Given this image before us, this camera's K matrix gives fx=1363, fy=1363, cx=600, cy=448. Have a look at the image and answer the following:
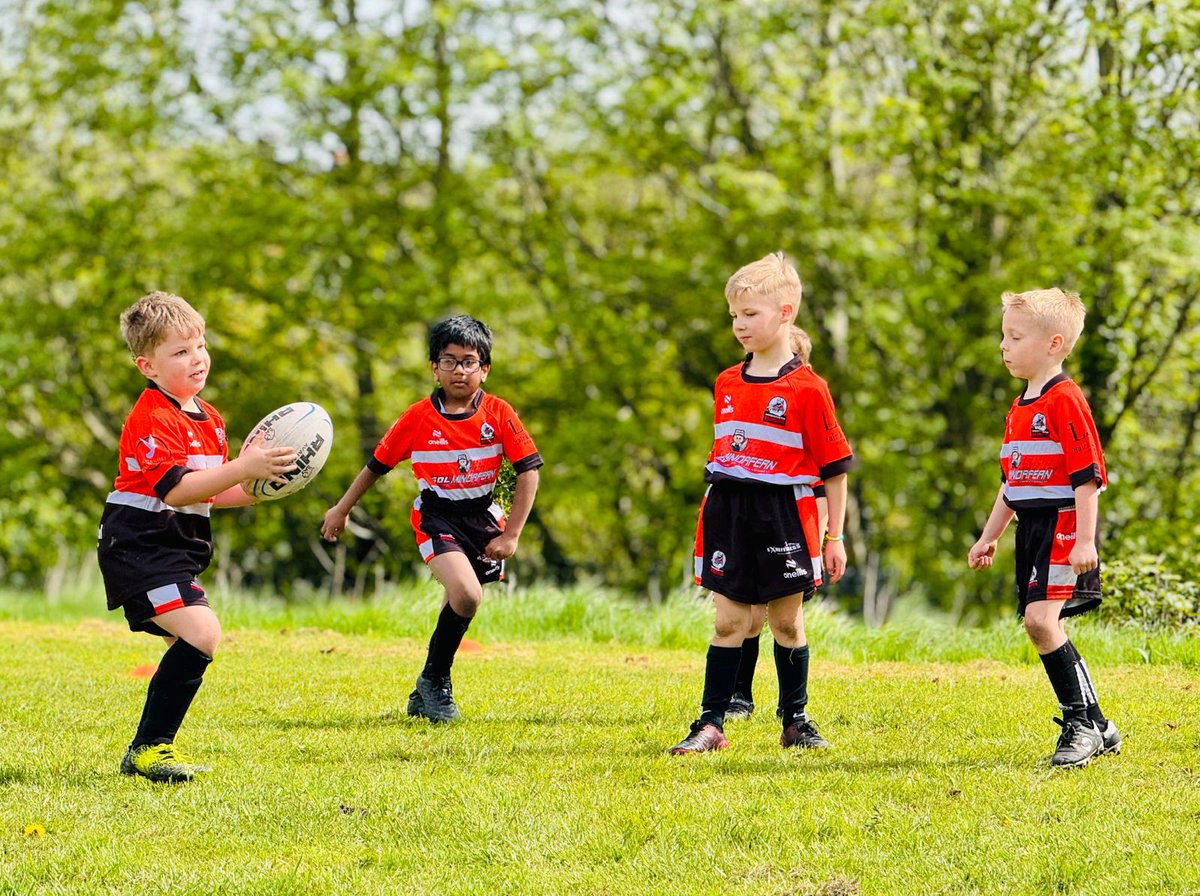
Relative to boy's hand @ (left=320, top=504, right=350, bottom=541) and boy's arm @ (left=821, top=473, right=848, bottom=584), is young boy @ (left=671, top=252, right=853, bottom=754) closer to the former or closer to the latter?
boy's arm @ (left=821, top=473, right=848, bottom=584)

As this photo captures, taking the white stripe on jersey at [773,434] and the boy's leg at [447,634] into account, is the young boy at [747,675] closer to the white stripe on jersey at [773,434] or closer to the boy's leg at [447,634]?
the white stripe on jersey at [773,434]

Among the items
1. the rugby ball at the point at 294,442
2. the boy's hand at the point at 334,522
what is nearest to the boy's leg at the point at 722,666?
the rugby ball at the point at 294,442

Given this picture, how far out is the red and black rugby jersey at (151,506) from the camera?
488cm

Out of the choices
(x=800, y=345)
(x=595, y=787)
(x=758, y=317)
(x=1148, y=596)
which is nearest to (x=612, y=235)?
(x=1148, y=596)

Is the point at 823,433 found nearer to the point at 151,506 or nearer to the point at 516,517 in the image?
the point at 516,517

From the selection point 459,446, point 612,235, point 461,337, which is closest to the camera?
point 461,337

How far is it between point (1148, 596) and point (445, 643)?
17.3 feet

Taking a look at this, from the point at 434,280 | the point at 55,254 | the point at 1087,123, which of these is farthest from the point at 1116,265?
the point at 55,254

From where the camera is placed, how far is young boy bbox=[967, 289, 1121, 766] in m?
5.02

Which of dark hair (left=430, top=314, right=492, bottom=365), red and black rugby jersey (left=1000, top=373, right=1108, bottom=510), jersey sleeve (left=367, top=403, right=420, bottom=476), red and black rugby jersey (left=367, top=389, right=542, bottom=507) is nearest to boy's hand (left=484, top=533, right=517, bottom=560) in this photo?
red and black rugby jersey (left=367, top=389, right=542, bottom=507)

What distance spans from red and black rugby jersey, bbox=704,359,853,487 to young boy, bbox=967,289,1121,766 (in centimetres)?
69

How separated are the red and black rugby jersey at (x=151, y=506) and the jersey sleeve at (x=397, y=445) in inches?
51.1

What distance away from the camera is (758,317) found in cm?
532

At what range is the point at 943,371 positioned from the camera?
15641 mm
